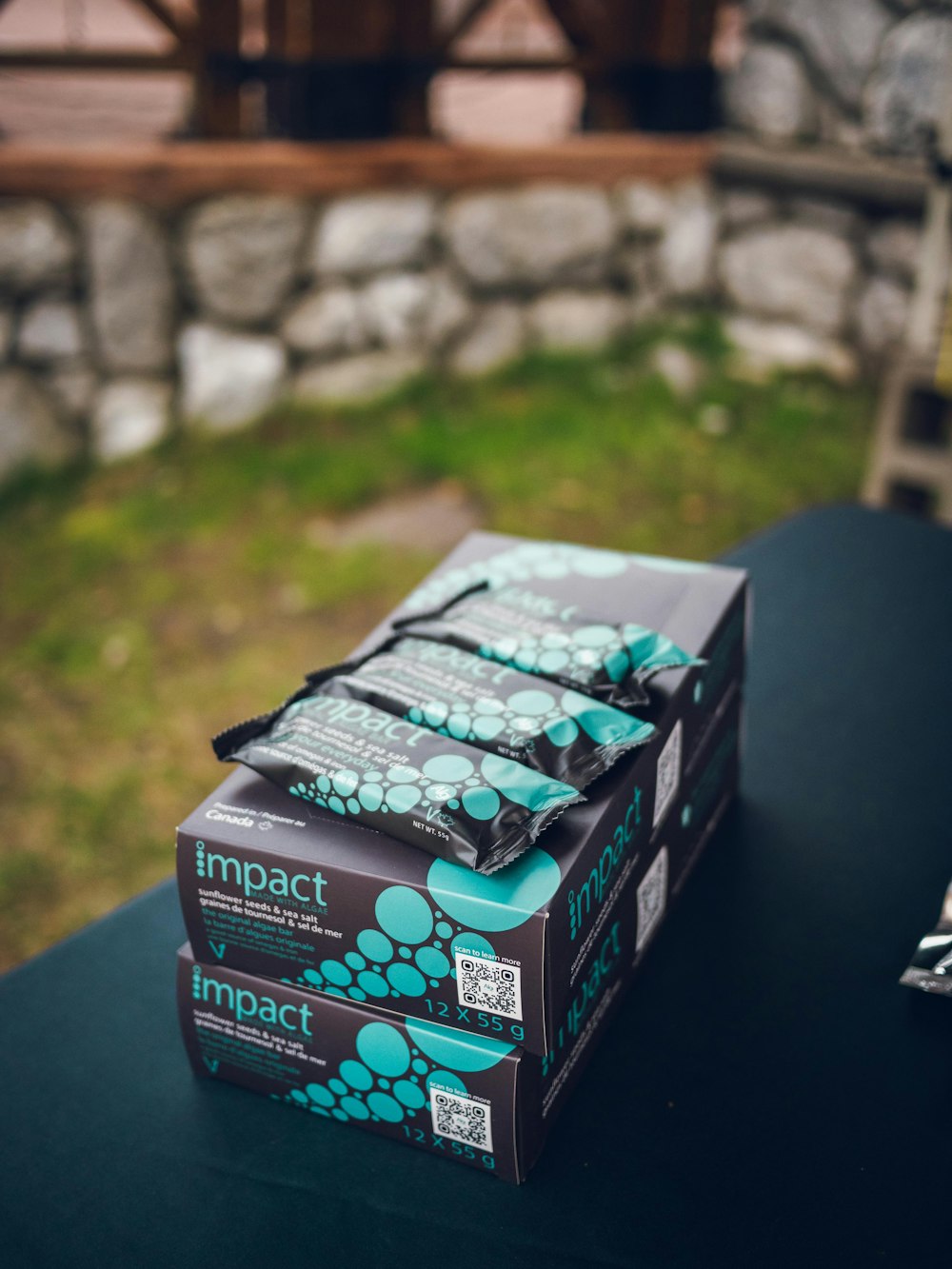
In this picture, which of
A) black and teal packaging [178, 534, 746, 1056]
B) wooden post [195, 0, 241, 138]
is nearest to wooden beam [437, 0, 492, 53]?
wooden post [195, 0, 241, 138]

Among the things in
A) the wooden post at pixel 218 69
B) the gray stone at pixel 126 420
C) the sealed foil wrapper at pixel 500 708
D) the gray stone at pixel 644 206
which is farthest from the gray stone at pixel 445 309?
the sealed foil wrapper at pixel 500 708

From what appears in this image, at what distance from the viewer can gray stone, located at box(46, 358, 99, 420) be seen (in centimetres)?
283

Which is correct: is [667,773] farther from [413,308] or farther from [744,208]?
[744,208]

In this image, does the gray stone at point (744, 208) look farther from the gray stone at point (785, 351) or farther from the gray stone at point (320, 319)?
the gray stone at point (320, 319)

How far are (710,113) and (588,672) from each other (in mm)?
2967

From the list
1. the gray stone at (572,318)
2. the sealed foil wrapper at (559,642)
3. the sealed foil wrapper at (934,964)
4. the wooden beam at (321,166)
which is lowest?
the gray stone at (572,318)

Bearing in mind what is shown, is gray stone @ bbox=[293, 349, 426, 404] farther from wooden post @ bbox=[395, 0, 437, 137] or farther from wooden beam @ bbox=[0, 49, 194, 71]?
wooden beam @ bbox=[0, 49, 194, 71]

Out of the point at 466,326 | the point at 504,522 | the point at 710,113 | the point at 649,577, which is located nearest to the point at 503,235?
the point at 466,326

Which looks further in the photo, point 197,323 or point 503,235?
point 503,235

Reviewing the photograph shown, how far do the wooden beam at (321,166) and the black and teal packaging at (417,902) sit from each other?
7.88ft

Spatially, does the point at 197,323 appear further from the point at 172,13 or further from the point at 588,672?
the point at 588,672

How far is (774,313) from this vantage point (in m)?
3.31

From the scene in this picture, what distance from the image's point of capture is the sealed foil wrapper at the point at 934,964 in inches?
29.7

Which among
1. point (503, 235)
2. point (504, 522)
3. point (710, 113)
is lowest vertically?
point (504, 522)
